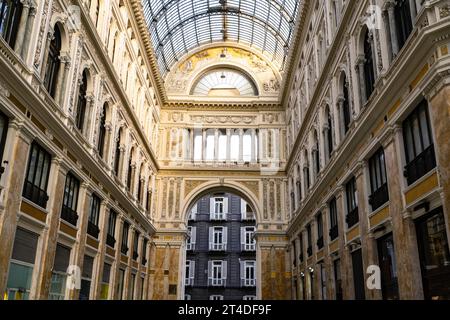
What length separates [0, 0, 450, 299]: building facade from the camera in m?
11.1

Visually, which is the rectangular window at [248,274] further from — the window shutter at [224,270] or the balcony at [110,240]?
the balcony at [110,240]

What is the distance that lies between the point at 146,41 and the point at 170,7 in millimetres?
6945

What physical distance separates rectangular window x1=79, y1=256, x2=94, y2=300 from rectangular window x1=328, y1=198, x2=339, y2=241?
1063cm

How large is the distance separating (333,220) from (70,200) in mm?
11069

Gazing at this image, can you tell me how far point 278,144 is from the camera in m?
33.4

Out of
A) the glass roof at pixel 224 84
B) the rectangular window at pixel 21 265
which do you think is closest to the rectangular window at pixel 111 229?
the rectangular window at pixel 21 265

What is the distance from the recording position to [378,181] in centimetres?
1355

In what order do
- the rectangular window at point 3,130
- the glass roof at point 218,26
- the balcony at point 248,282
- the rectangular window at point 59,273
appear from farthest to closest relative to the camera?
the balcony at point 248,282
the glass roof at point 218,26
the rectangular window at point 59,273
the rectangular window at point 3,130

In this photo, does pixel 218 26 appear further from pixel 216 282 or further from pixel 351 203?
pixel 351 203

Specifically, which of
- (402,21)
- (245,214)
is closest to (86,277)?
(402,21)

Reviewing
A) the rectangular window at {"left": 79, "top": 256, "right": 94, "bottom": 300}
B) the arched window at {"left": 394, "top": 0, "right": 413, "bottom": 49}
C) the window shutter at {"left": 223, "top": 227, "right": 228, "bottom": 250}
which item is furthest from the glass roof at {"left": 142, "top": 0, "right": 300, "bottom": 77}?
the arched window at {"left": 394, "top": 0, "right": 413, "bottom": 49}

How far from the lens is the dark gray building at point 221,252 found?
42.6 metres
